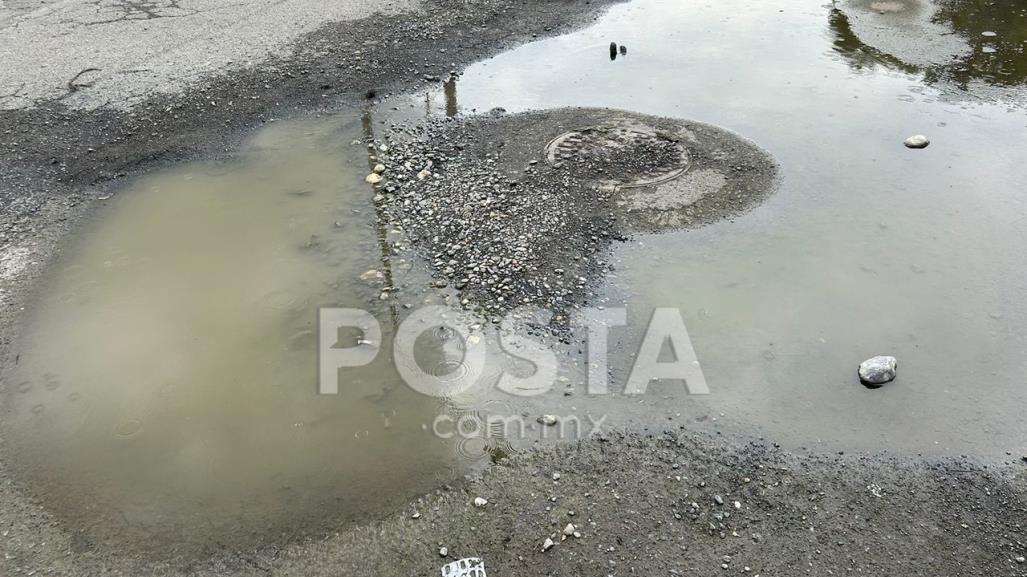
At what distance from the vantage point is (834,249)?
589 cm

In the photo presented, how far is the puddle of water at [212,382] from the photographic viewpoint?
4102 mm

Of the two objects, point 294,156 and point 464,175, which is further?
point 294,156

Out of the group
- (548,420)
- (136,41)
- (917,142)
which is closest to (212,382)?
(548,420)

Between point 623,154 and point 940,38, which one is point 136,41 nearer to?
point 623,154

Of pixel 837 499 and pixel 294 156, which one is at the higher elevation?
pixel 294 156

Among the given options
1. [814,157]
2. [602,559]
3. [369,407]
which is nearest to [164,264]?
[369,407]

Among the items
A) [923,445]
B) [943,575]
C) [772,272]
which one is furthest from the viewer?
[772,272]

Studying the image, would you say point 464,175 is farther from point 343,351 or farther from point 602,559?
point 602,559

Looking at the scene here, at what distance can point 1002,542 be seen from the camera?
3691 millimetres

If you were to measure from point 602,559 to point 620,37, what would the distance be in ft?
26.6
